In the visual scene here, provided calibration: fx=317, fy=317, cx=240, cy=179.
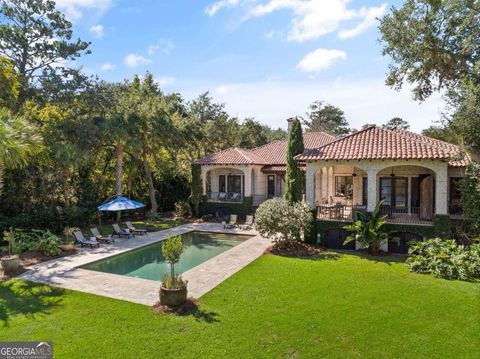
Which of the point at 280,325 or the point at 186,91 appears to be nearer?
the point at 280,325

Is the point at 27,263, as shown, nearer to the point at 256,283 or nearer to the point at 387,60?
the point at 256,283

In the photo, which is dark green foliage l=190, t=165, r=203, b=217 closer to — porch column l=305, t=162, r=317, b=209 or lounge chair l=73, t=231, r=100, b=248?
lounge chair l=73, t=231, r=100, b=248

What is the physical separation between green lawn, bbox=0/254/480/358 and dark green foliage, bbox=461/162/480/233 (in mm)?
5209

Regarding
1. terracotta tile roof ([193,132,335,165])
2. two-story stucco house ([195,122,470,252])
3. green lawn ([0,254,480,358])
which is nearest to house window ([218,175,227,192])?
two-story stucco house ([195,122,470,252])

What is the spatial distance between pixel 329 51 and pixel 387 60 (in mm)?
7918

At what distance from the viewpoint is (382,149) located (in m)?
19.1

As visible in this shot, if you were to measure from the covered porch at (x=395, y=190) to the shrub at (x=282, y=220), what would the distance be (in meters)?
2.34

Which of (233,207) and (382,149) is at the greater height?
(382,149)

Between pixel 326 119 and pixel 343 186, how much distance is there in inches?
2199

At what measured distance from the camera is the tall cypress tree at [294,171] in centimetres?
2067

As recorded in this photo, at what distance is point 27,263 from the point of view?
15.6m

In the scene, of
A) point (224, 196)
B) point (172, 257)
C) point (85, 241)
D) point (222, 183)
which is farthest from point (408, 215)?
point (85, 241)

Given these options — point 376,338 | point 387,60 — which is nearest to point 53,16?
point 387,60

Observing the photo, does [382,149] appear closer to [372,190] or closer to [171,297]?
[372,190]
